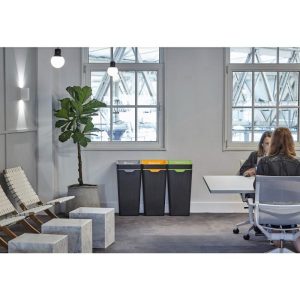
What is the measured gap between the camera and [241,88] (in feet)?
29.0

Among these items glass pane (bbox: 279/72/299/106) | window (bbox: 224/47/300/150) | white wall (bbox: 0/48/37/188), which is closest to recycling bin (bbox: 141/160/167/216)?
window (bbox: 224/47/300/150)

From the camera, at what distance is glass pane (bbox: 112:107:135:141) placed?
8.96 metres

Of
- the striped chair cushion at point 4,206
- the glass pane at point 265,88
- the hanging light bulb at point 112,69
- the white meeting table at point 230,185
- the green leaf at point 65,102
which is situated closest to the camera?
the white meeting table at point 230,185

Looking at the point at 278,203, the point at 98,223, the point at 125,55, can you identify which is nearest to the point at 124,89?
the point at 125,55

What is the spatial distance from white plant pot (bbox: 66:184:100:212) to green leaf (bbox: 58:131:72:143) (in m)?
0.69

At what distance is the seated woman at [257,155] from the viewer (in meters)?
6.81

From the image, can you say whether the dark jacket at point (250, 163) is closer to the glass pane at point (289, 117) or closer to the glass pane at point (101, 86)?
the glass pane at point (289, 117)

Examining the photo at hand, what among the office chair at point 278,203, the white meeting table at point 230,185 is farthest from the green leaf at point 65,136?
the office chair at point 278,203

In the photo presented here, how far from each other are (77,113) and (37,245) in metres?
3.48

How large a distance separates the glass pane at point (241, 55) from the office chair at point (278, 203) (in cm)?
389
